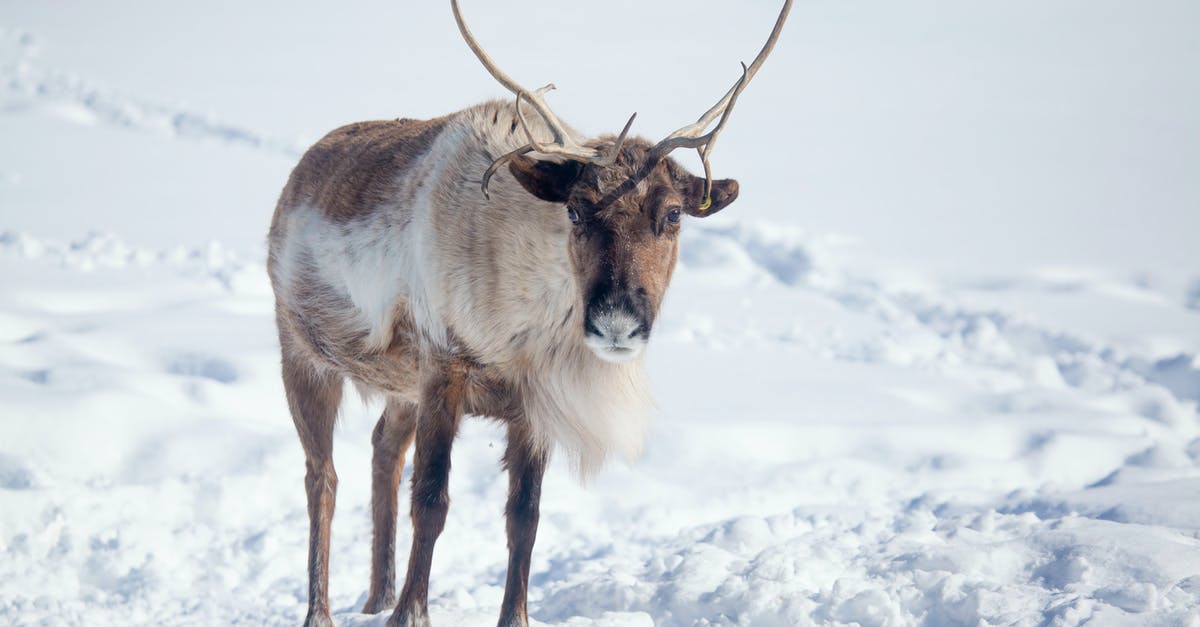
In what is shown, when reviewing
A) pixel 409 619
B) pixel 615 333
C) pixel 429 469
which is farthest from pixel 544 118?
pixel 409 619

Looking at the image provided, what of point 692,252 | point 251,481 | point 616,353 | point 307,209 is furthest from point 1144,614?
point 692,252

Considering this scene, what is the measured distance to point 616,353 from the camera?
3.80m

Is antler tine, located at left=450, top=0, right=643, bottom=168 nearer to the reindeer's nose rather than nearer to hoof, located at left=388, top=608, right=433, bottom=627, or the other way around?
the reindeer's nose

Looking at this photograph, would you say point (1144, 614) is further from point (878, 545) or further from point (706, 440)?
point (706, 440)

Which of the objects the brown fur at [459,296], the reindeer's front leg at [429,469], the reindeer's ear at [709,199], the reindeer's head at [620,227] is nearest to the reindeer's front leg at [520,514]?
the brown fur at [459,296]

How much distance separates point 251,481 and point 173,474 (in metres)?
0.53

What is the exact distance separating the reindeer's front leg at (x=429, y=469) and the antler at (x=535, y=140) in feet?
2.59

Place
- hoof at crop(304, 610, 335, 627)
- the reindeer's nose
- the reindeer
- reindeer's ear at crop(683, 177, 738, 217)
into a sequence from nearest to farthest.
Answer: the reindeer's nose < the reindeer < reindeer's ear at crop(683, 177, 738, 217) < hoof at crop(304, 610, 335, 627)

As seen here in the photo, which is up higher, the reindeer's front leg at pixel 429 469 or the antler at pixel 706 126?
the antler at pixel 706 126

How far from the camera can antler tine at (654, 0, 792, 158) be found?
4168 millimetres

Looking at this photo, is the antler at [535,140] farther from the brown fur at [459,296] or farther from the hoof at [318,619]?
the hoof at [318,619]

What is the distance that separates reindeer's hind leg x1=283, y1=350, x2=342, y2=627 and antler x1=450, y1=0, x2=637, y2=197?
1.83 meters

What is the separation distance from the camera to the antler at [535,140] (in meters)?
4.10

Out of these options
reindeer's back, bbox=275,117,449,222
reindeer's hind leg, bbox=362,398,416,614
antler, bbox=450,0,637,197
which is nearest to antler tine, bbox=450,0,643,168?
antler, bbox=450,0,637,197
